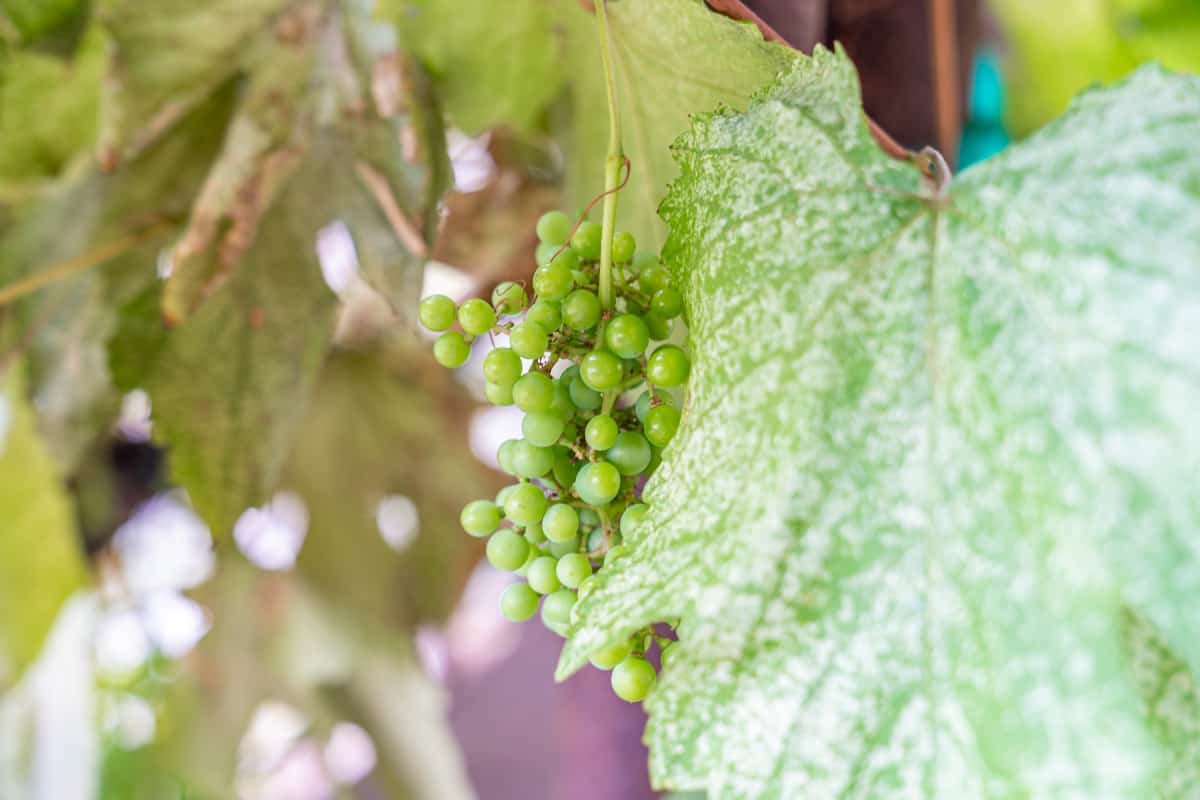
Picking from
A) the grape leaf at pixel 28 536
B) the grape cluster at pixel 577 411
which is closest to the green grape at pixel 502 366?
the grape cluster at pixel 577 411

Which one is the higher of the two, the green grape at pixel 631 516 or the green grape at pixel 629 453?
the green grape at pixel 629 453

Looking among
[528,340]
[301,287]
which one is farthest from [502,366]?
[301,287]

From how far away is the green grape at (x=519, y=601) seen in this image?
0.25m

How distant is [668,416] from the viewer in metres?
0.23

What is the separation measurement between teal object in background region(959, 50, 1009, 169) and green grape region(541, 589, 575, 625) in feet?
1.43

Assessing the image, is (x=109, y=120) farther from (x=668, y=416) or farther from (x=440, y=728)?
(x=440, y=728)

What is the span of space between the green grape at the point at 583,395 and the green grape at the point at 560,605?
0.05 meters

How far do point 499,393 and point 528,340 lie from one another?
0.02 metres

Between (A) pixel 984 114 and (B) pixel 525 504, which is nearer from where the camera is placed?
(B) pixel 525 504

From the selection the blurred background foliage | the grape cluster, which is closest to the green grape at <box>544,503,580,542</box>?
the grape cluster

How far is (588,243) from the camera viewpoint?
0.84 feet

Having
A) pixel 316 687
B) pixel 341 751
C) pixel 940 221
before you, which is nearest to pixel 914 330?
pixel 940 221

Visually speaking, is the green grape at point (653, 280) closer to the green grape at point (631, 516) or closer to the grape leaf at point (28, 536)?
the green grape at point (631, 516)

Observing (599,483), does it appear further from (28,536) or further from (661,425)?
(28,536)
